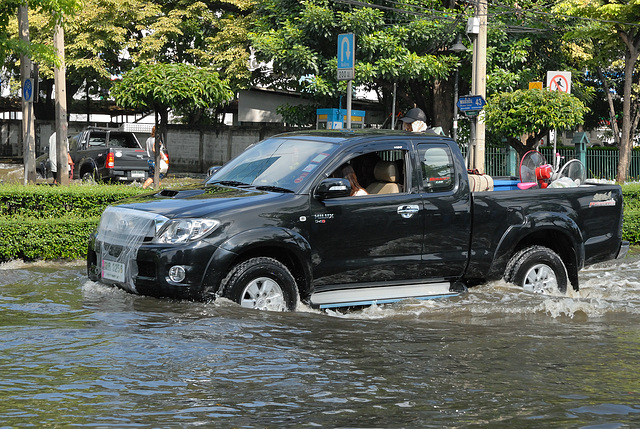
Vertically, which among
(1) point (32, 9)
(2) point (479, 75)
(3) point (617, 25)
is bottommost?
(2) point (479, 75)

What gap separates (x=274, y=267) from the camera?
775 centimetres

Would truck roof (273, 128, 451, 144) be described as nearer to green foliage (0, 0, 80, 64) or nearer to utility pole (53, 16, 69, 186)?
green foliage (0, 0, 80, 64)

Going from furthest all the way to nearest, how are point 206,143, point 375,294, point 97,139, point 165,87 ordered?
point 206,143 → point 97,139 → point 165,87 → point 375,294

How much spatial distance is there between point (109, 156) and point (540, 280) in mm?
19032

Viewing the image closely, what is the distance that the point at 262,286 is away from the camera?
7.77 metres

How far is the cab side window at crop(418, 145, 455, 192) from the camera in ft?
28.8

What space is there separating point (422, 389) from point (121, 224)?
3.37 metres

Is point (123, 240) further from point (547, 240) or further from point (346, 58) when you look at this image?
point (346, 58)

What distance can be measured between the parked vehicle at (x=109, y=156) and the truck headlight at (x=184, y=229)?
19.0m

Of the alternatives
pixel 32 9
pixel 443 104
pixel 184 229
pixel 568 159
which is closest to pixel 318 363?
pixel 184 229

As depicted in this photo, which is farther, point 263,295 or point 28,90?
point 28,90

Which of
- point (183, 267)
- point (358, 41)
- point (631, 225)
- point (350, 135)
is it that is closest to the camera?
point (183, 267)

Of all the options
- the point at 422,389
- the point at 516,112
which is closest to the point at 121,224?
the point at 422,389

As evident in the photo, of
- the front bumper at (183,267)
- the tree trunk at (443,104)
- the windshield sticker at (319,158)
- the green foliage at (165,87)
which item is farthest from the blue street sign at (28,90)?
the tree trunk at (443,104)
